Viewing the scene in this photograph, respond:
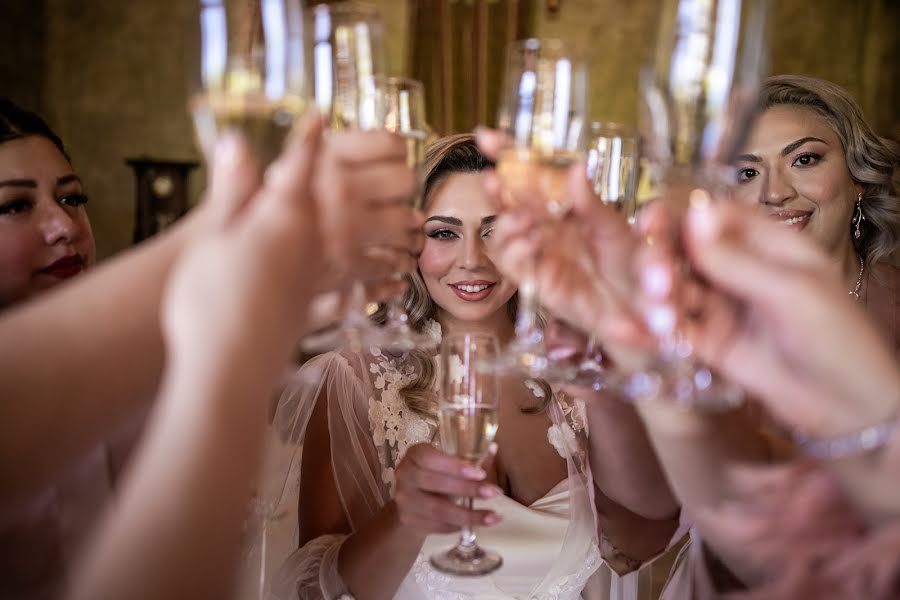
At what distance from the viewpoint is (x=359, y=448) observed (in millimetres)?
2580

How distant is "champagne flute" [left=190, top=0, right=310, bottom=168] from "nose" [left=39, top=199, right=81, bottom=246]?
127 centimetres

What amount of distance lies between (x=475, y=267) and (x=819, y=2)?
5600 millimetres

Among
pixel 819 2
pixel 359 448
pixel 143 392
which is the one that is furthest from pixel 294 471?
pixel 819 2

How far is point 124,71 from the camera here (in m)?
7.05

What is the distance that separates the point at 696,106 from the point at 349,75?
45 centimetres

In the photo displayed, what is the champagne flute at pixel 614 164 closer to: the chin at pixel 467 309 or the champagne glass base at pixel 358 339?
the champagne glass base at pixel 358 339

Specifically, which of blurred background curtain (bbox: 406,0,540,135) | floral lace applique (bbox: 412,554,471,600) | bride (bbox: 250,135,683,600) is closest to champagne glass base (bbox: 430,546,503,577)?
bride (bbox: 250,135,683,600)

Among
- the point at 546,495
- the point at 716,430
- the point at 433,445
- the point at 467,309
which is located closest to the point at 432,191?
the point at 467,309

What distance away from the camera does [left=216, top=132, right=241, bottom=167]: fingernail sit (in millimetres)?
912

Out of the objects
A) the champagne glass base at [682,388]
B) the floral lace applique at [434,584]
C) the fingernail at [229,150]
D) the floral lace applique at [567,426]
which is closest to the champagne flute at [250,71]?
the fingernail at [229,150]

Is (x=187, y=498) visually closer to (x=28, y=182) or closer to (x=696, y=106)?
(x=696, y=106)

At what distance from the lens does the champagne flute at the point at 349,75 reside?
106 centimetres

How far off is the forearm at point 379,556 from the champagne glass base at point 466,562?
0.45 metres

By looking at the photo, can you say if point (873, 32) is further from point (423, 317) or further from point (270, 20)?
point (270, 20)
